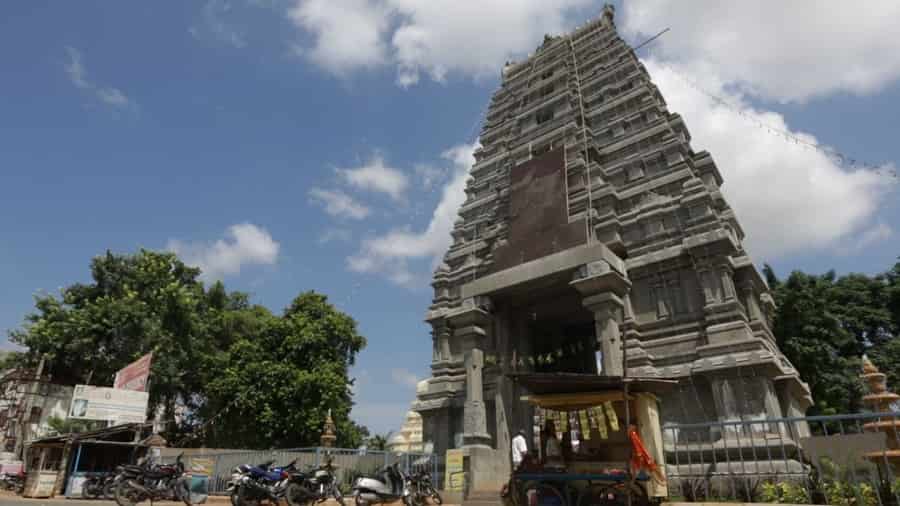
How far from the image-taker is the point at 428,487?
1338 cm

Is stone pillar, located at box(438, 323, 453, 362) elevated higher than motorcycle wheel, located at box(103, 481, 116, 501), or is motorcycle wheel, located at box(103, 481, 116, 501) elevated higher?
stone pillar, located at box(438, 323, 453, 362)

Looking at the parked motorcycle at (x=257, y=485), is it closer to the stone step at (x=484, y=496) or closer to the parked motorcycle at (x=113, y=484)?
the parked motorcycle at (x=113, y=484)

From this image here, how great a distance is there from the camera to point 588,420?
32.5 ft

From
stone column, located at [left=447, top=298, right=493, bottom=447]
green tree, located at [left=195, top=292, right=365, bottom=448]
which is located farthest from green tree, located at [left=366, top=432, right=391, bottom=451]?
stone column, located at [left=447, top=298, right=493, bottom=447]

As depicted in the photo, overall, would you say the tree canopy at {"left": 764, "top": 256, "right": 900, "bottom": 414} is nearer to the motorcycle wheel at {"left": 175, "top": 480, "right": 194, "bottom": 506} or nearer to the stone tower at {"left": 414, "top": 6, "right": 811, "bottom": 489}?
the stone tower at {"left": 414, "top": 6, "right": 811, "bottom": 489}

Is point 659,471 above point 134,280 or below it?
below

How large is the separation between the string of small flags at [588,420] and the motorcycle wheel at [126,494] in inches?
361

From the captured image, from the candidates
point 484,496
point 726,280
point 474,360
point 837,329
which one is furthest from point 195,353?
point 837,329

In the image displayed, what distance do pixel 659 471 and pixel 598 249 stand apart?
6.66 metres

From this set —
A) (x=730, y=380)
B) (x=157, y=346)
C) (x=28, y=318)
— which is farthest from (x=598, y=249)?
(x=28, y=318)

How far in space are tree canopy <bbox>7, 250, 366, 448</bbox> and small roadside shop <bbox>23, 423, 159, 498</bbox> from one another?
7.27m

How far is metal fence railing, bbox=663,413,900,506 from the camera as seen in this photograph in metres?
8.42

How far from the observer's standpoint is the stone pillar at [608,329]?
13.4 m

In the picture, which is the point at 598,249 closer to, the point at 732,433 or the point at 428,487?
the point at 732,433
